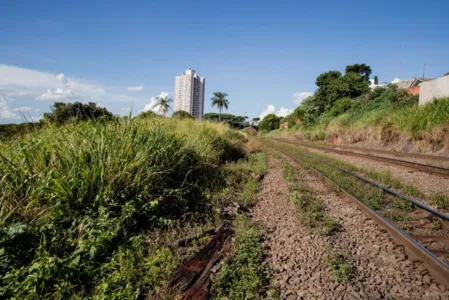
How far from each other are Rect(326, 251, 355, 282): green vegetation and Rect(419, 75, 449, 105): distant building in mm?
18552

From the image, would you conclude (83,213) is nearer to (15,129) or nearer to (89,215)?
(89,215)

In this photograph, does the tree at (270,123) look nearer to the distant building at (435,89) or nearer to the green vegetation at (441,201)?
the distant building at (435,89)

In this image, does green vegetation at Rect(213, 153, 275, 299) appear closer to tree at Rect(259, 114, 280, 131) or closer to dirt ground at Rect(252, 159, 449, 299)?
dirt ground at Rect(252, 159, 449, 299)

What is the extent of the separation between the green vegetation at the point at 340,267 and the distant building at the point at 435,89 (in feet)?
60.9

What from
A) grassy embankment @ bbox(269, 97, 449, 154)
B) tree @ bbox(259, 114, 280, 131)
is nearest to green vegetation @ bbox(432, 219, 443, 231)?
grassy embankment @ bbox(269, 97, 449, 154)

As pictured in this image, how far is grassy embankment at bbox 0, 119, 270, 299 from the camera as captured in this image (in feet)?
8.41

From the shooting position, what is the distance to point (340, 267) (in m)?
3.04

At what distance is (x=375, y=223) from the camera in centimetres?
442

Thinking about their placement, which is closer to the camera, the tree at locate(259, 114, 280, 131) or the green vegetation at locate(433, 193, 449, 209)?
the green vegetation at locate(433, 193, 449, 209)

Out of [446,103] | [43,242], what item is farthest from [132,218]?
[446,103]

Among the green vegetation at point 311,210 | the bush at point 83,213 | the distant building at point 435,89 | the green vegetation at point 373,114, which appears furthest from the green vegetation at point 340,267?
the distant building at point 435,89

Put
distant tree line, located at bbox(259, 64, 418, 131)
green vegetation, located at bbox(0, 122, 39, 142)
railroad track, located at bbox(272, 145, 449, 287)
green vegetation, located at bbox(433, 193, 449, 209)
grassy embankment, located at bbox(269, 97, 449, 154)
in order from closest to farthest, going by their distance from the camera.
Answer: railroad track, located at bbox(272, 145, 449, 287) < green vegetation, located at bbox(0, 122, 39, 142) < green vegetation, located at bbox(433, 193, 449, 209) < grassy embankment, located at bbox(269, 97, 449, 154) < distant tree line, located at bbox(259, 64, 418, 131)

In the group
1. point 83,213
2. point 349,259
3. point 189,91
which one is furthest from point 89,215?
point 189,91

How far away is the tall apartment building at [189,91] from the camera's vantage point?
86.4m
